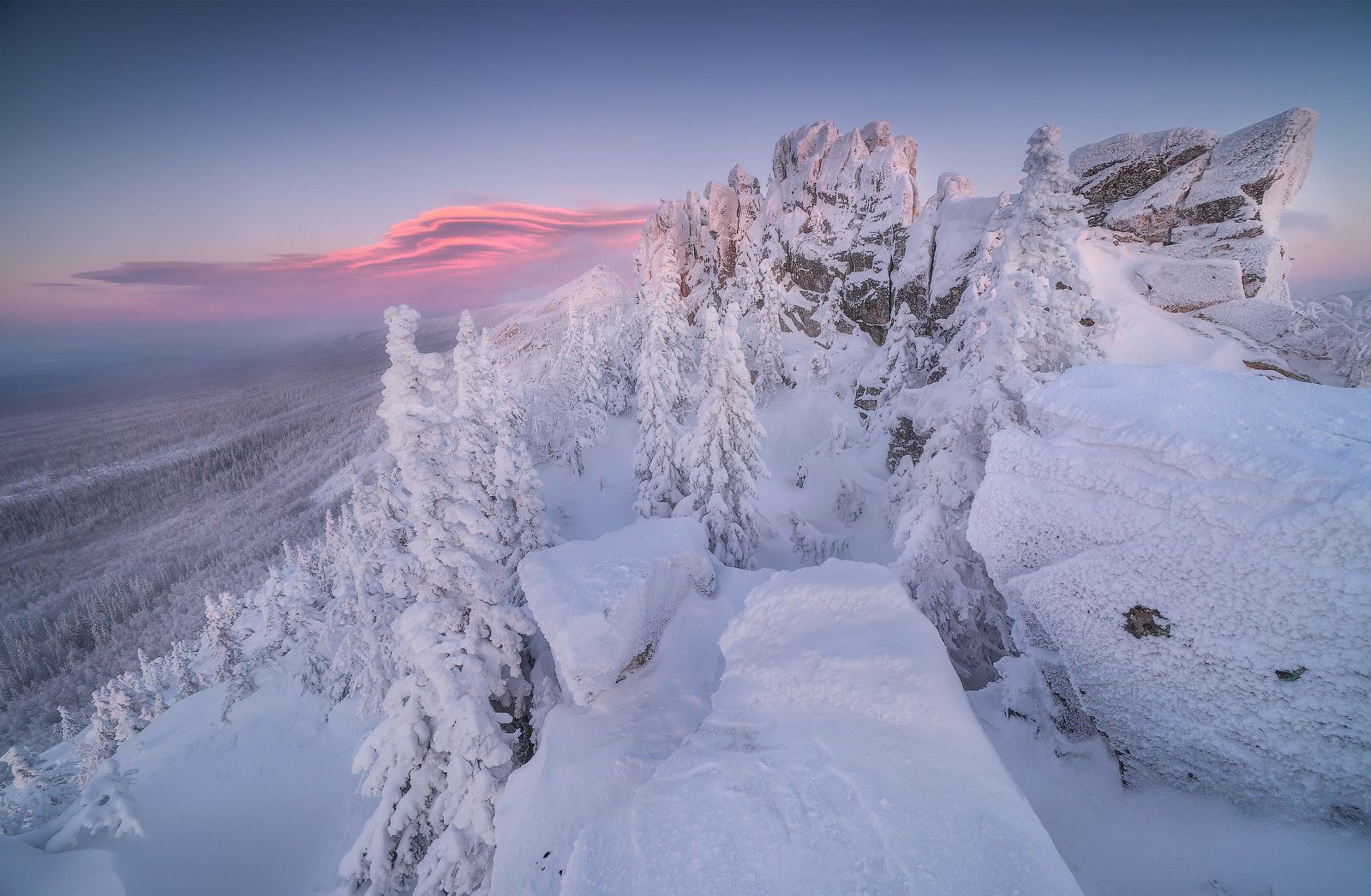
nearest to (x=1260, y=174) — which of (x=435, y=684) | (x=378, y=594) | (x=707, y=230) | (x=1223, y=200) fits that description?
(x=1223, y=200)

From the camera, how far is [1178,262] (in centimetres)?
1667

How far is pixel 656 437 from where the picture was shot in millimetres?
21859

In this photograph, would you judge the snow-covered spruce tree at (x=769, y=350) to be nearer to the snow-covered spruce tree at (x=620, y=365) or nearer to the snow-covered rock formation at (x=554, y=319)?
the snow-covered spruce tree at (x=620, y=365)

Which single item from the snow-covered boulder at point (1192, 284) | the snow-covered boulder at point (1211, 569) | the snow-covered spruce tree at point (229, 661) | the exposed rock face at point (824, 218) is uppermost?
the exposed rock face at point (824, 218)

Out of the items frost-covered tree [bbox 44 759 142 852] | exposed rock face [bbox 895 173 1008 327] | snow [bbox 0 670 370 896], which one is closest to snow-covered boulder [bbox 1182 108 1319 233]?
exposed rock face [bbox 895 173 1008 327]

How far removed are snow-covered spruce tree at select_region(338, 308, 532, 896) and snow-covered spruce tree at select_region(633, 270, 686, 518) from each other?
10385mm

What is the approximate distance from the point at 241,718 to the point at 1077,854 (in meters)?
40.6

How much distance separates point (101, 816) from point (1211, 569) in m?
28.5

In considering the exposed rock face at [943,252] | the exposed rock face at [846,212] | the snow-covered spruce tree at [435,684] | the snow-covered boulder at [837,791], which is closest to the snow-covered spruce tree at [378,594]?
the snow-covered spruce tree at [435,684]

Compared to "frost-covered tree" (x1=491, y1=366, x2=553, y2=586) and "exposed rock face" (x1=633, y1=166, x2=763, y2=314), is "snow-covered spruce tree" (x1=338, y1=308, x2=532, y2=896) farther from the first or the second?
"exposed rock face" (x1=633, y1=166, x2=763, y2=314)

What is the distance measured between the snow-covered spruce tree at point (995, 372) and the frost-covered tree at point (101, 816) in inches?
1002

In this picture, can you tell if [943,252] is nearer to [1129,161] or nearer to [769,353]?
[1129,161]

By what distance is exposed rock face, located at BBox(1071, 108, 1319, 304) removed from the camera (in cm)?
1655

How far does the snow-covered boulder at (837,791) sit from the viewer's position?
155 inches
